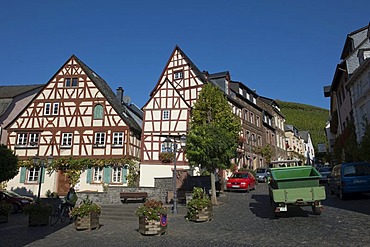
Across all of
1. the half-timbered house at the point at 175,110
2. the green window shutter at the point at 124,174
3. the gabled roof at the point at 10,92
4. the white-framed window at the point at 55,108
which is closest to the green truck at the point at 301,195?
the half-timbered house at the point at 175,110

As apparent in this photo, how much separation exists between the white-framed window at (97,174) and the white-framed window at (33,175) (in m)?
5.22

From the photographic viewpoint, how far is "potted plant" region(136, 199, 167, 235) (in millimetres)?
10750

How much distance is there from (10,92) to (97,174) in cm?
1728

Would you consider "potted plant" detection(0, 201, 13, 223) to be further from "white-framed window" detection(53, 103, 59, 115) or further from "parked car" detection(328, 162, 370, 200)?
"parked car" detection(328, 162, 370, 200)

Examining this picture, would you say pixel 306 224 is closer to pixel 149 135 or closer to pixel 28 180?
pixel 149 135

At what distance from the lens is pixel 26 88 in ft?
129

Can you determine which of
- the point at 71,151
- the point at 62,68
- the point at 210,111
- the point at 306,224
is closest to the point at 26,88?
the point at 62,68

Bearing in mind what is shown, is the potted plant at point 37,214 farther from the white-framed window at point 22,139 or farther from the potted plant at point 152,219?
the white-framed window at point 22,139

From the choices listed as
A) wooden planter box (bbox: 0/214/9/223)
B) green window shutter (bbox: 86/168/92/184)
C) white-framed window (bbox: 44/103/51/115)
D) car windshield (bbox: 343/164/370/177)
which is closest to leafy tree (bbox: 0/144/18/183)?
wooden planter box (bbox: 0/214/9/223)

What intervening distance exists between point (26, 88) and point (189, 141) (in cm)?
2895

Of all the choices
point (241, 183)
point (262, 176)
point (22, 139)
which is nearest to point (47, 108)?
point (22, 139)

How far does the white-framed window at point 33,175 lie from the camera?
29.2 meters

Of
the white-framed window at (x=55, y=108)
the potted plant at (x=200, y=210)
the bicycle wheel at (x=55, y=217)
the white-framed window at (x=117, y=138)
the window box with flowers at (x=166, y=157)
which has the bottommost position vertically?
the bicycle wheel at (x=55, y=217)

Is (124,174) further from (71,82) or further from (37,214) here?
(37,214)
